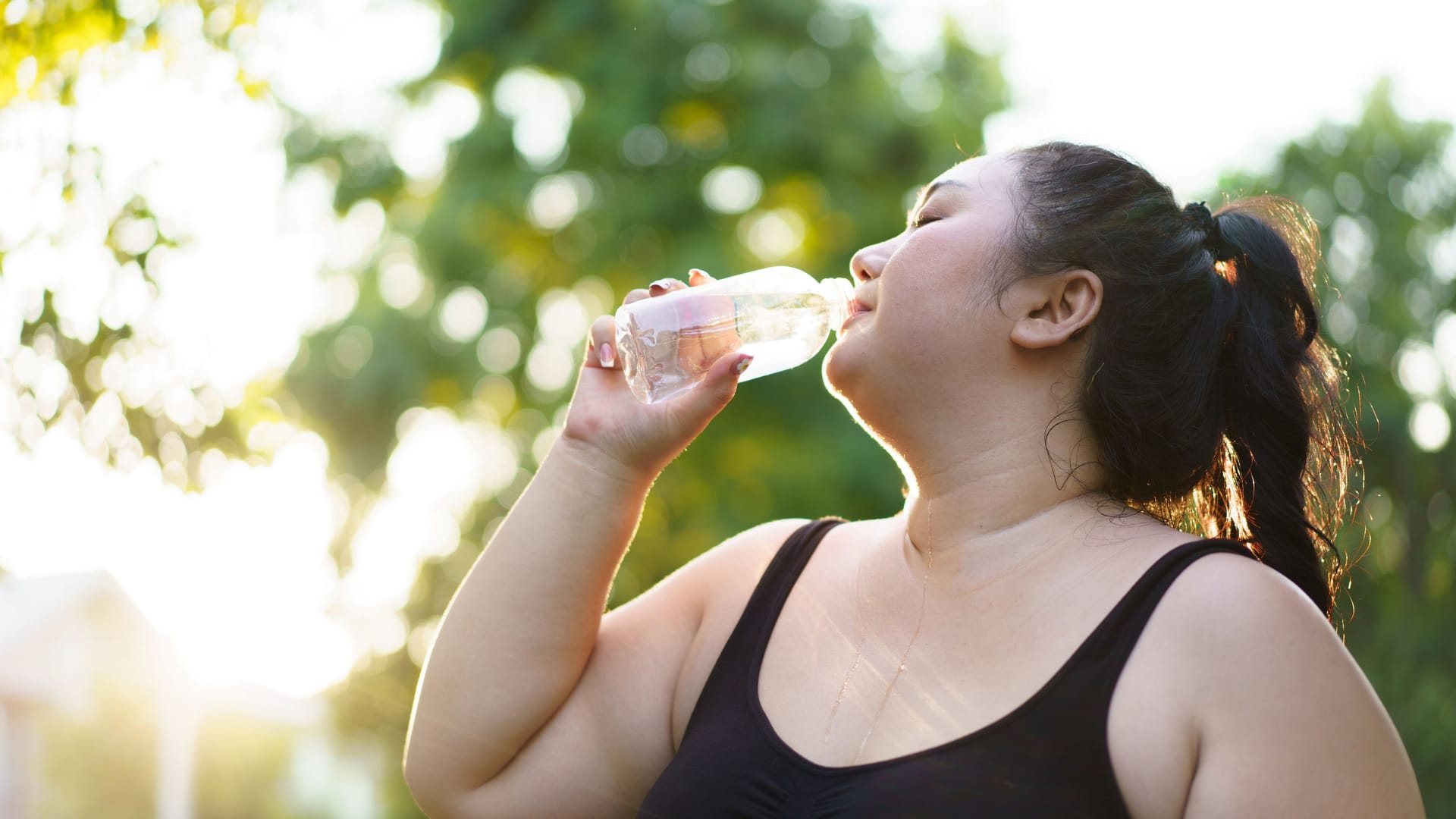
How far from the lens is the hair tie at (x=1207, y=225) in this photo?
207 cm

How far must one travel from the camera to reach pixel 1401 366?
14727 millimetres

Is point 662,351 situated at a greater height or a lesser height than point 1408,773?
greater

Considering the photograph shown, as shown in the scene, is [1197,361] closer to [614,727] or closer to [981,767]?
[981,767]

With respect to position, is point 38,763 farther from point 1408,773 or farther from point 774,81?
point 1408,773

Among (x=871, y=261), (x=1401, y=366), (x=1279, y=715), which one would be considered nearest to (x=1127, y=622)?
(x=1279, y=715)

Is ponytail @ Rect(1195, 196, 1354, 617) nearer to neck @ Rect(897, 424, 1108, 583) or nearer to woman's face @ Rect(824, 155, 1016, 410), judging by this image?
neck @ Rect(897, 424, 1108, 583)

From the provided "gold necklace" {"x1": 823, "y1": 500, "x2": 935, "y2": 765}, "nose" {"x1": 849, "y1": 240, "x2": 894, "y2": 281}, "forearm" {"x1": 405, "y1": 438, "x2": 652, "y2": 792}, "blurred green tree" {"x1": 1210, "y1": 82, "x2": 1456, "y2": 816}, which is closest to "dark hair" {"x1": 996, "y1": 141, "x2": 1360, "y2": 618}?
"nose" {"x1": 849, "y1": 240, "x2": 894, "y2": 281}

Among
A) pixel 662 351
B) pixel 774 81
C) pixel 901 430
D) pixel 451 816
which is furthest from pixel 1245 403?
pixel 774 81

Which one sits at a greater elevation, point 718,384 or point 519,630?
point 718,384

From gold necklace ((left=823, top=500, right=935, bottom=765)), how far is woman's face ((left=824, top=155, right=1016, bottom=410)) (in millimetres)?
203

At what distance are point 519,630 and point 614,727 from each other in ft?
0.76

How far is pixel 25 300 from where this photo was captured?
2857 mm

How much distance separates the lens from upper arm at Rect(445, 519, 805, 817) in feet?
6.61

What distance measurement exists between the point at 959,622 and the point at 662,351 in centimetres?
84
